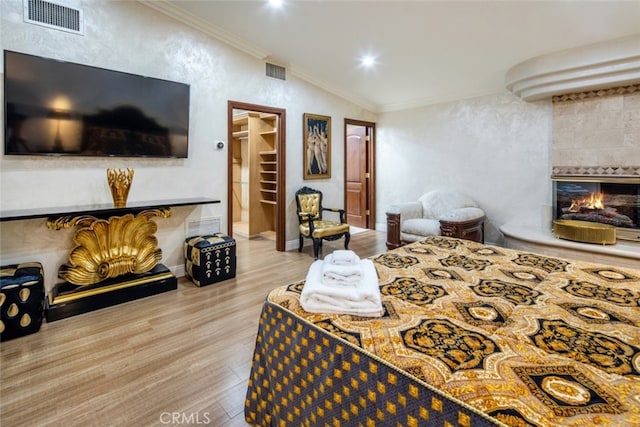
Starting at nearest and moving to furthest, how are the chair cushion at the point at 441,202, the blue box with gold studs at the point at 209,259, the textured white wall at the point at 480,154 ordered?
the blue box with gold studs at the point at 209,259, the textured white wall at the point at 480,154, the chair cushion at the point at 441,202

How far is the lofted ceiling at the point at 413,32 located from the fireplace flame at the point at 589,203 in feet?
5.93

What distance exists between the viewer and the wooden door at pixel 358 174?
675 centimetres

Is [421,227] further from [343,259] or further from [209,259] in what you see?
[343,259]

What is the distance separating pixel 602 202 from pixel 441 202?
195 centimetres

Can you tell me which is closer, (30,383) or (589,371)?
(589,371)

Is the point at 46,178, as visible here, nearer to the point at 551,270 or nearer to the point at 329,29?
the point at 329,29

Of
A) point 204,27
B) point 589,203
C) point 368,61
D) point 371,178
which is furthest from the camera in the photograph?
point 371,178

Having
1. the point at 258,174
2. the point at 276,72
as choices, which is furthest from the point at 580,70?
the point at 258,174

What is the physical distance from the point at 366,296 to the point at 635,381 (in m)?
0.88

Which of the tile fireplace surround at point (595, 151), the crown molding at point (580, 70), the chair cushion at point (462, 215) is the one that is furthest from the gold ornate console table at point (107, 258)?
the tile fireplace surround at point (595, 151)

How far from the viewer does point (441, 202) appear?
5145 millimetres

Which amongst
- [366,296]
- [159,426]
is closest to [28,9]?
[159,426]

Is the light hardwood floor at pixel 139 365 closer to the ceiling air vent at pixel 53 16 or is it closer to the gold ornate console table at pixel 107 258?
the gold ornate console table at pixel 107 258

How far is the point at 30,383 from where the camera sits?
78.2 inches
